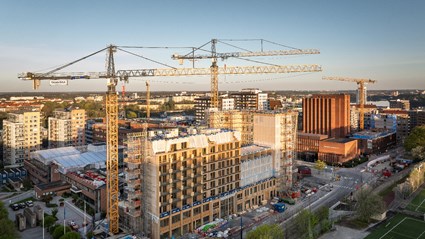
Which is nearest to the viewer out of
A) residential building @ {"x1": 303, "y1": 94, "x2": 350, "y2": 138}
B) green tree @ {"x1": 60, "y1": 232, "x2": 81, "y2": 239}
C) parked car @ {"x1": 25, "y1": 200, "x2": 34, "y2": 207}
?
green tree @ {"x1": 60, "y1": 232, "x2": 81, "y2": 239}

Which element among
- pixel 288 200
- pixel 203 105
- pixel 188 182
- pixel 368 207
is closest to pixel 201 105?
pixel 203 105

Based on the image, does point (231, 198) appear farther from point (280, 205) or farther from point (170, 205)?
point (170, 205)

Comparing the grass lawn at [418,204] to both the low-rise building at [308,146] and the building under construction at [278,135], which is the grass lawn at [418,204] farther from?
the low-rise building at [308,146]

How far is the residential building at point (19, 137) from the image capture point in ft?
219

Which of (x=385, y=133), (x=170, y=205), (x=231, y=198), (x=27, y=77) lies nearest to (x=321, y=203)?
(x=231, y=198)

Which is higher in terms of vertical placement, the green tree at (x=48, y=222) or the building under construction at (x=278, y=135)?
the building under construction at (x=278, y=135)

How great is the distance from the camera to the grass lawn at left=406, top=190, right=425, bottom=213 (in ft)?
133

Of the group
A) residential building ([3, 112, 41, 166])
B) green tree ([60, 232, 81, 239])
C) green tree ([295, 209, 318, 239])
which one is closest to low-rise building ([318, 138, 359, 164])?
green tree ([295, 209, 318, 239])

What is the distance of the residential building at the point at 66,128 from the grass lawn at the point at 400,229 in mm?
63799

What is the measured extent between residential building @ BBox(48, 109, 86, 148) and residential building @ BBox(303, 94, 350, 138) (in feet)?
173

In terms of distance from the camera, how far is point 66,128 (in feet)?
249

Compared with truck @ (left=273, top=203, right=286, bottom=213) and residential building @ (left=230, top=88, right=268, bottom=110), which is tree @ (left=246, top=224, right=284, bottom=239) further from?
residential building @ (left=230, top=88, right=268, bottom=110)

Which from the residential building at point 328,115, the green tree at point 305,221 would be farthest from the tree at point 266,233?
the residential building at point 328,115

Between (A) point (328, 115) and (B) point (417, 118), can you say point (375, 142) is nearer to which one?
(A) point (328, 115)
